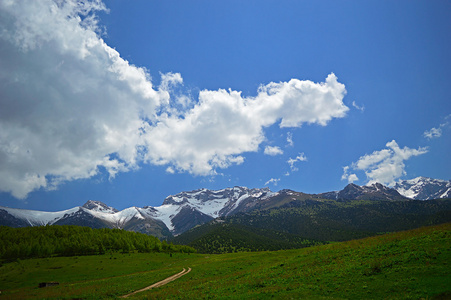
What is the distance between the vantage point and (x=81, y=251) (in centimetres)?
11531

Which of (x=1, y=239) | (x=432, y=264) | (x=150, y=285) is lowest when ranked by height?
(x=150, y=285)

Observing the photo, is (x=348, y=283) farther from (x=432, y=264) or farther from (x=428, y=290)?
(x=432, y=264)

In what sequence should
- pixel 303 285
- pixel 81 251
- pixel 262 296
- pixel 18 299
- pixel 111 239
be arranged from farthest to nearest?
pixel 111 239
pixel 81 251
pixel 18 299
pixel 303 285
pixel 262 296

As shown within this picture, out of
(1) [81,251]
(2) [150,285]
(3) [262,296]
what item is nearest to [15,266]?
(1) [81,251]

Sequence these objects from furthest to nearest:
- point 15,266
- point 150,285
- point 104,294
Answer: point 15,266 < point 150,285 < point 104,294

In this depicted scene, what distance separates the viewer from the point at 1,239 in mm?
120500

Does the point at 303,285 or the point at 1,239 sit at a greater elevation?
the point at 1,239

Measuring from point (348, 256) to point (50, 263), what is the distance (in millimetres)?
102065

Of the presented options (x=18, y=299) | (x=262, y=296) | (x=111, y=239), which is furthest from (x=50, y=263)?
(x=262, y=296)

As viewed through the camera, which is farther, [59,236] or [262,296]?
[59,236]

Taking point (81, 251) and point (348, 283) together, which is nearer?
point (348, 283)

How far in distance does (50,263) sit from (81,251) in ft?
98.6

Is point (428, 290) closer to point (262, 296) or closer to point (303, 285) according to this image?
point (303, 285)

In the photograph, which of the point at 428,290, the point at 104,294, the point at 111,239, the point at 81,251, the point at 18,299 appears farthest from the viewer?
the point at 111,239
